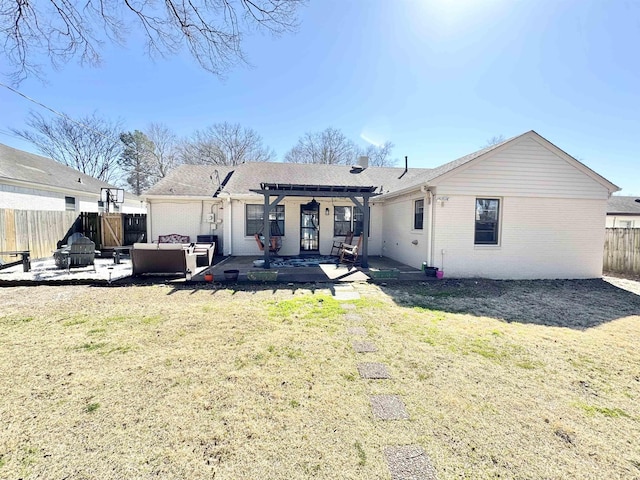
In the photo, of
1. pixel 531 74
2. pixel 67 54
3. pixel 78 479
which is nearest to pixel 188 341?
pixel 78 479

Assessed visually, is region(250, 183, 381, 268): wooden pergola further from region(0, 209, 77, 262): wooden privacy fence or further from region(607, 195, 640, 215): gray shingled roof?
region(607, 195, 640, 215): gray shingled roof

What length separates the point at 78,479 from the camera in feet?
5.50

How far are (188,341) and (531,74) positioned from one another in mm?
12347

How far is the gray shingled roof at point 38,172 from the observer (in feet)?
41.9

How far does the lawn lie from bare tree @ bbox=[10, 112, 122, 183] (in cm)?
2535

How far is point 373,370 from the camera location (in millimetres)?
3051

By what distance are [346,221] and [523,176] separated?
20.6 ft

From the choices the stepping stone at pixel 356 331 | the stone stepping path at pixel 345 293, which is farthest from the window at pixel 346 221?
the stepping stone at pixel 356 331

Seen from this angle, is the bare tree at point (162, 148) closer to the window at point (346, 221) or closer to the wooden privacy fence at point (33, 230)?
the wooden privacy fence at point (33, 230)

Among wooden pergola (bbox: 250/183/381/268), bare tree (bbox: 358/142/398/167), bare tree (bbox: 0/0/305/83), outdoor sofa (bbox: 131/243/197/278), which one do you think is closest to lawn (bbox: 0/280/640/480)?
outdoor sofa (bbox: 131/243/197/278)

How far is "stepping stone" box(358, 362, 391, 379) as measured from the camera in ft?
9.62

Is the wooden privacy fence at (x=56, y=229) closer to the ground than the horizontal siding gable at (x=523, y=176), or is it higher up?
closer to the ground

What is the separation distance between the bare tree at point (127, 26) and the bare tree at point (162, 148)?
27.2 meters

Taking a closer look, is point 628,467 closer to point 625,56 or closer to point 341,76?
point 341,76
